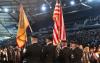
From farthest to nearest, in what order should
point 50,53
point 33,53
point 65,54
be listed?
point 65,54
point 50,53
point 33,53

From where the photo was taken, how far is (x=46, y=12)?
3244cm

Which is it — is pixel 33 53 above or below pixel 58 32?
above

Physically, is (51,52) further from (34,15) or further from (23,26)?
(34,15)

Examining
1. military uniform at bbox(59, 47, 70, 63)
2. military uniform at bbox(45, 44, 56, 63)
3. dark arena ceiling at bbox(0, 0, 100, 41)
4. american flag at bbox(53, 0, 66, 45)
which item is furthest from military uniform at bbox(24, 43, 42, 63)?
dark arena ceiling at bbox(0, 0, 100, 41)

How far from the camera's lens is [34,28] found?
3859 centimetres

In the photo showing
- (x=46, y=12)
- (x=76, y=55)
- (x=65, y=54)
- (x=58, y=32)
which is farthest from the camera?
(x=46, y=12)

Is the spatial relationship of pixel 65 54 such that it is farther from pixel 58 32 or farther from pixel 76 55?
pixel 58 32

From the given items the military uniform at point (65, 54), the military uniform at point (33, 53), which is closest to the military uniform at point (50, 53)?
the military uniform at point (33, 53)

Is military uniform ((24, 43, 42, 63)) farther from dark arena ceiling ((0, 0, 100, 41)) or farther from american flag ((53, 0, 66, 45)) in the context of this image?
dark arena ceiling ((0, 0, 100, 41))

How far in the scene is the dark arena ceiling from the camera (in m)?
28.9

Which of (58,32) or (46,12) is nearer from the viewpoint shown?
(58,32)

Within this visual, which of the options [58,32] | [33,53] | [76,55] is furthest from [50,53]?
[58,32]

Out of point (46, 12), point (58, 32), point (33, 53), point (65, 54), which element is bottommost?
point (46, 12)

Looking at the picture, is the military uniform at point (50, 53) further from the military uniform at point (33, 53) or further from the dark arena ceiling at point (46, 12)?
the dark arena ceiling at point (46, 12)
